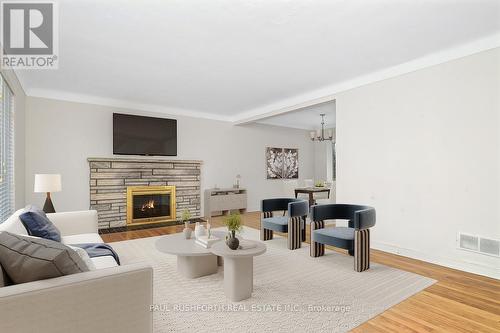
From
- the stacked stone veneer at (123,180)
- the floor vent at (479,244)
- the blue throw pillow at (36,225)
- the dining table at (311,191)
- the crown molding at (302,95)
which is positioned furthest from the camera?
the dining table at (311,191)

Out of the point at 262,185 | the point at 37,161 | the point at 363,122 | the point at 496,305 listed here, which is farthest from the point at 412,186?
the point at 37,161

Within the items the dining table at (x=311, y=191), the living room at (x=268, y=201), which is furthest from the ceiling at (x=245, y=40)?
the dining table at (x=311, y=191)

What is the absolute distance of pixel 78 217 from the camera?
3.56 m

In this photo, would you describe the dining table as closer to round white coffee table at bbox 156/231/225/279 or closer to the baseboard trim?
the baseboard trim

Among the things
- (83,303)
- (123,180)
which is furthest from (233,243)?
(123,180)

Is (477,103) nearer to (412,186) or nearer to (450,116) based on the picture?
(450,116)

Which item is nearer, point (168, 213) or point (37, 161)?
point (37, 161)

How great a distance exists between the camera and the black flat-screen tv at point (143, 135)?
19.2 ft

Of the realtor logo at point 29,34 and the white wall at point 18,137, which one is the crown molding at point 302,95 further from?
the realtor logo at point 29,34

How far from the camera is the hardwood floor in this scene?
2152 millimetres

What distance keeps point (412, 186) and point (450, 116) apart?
102 centimetres

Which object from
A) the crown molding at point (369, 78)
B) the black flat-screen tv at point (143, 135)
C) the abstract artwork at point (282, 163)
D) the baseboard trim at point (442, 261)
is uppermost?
the crown molding at point (369, 78)

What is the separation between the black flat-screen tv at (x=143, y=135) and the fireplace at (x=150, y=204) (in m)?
0.83

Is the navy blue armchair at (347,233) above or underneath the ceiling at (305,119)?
underneath
